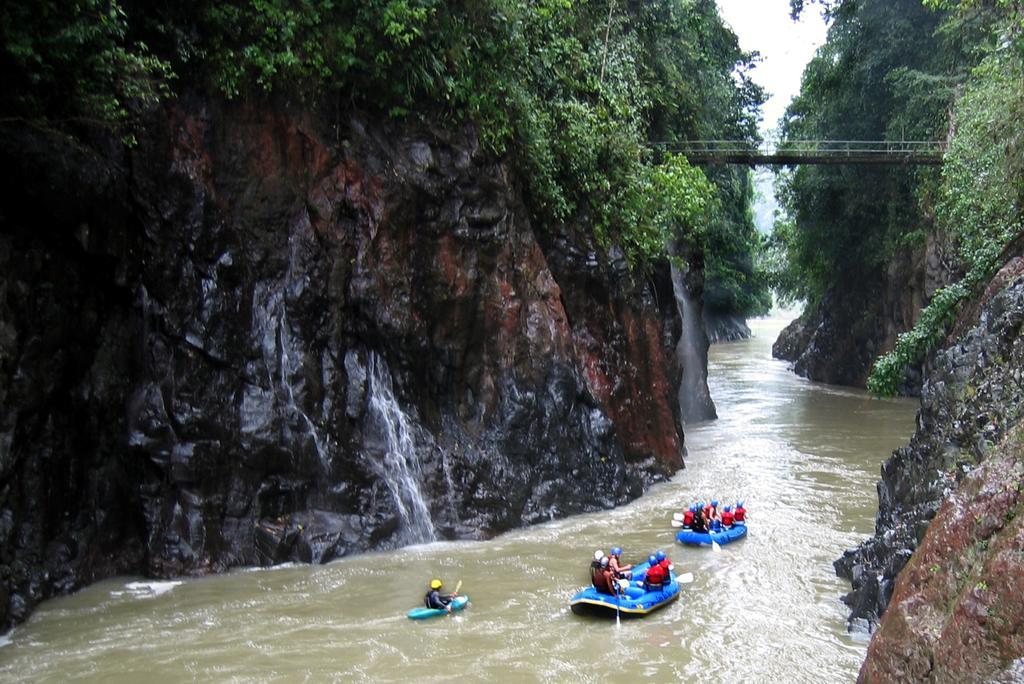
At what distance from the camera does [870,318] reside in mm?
32625

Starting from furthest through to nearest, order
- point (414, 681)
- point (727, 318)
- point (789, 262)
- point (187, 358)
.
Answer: point (727, 318), point (789, 262), point (187, 358), point (414, 681)

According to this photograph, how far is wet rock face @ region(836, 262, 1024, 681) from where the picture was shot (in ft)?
20.5

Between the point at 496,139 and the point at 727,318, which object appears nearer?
the point at 496,139

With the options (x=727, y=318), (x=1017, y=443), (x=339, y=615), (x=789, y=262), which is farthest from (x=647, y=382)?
(x=727, y=318)

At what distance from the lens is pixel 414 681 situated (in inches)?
341

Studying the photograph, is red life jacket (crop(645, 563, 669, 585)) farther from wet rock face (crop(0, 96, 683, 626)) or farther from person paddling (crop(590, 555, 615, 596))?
wet rock face (crop(0, 96, 683, 626))

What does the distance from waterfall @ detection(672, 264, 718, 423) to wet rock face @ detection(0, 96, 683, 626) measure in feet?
29.8

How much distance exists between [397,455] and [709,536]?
15.1 feet

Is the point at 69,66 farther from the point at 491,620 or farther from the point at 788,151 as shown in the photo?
the point at 788,151

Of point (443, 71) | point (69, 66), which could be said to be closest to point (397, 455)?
point (443, 71)

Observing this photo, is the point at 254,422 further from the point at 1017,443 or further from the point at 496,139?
the point at 1017,443

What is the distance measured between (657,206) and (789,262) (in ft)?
73.0

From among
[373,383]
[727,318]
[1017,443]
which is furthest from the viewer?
[727,318]

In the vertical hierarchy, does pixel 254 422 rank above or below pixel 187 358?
below
